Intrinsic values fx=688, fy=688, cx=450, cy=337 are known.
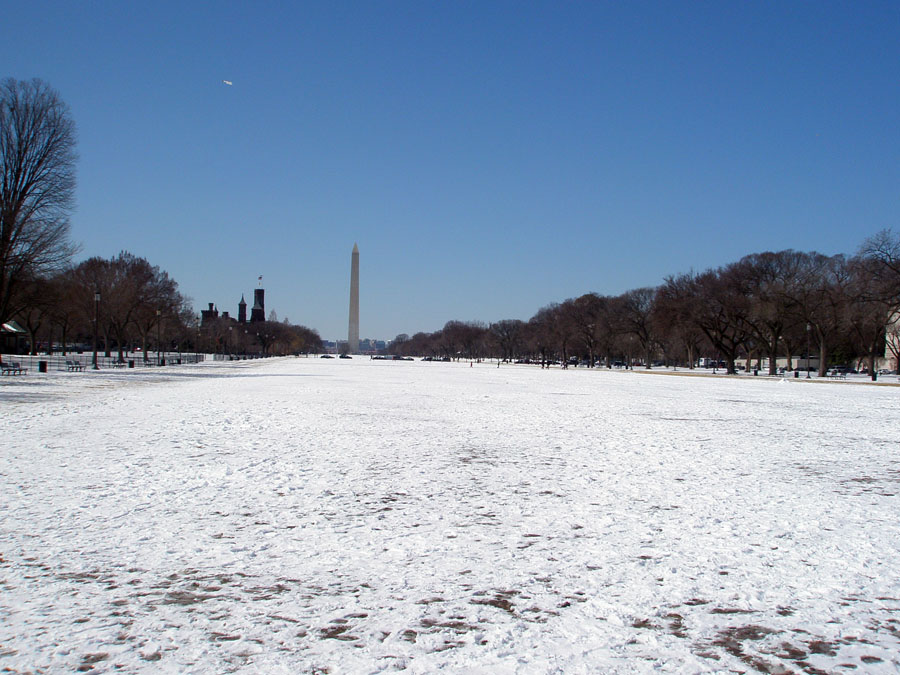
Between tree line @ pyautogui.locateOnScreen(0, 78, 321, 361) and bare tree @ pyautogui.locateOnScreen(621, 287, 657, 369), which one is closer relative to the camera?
tree line @ pyautogui.locateOnScreen(0, 78, 321, 361)

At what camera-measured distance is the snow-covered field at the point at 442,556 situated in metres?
4.42

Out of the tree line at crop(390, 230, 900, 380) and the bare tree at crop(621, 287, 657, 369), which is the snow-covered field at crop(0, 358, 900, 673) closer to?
the tree line at crop(390, 230, 900, 380)

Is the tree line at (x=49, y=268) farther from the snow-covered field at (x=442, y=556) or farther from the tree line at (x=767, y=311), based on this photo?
the tree line at (x=767, y=311)

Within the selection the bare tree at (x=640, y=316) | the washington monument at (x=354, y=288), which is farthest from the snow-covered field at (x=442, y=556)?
the washington monument at (x=354, y=288)

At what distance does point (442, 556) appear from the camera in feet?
20.7

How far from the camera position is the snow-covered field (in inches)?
174

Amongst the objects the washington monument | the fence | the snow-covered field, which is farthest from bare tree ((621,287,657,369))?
the snow-covered field

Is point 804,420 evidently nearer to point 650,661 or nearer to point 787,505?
point 787,505

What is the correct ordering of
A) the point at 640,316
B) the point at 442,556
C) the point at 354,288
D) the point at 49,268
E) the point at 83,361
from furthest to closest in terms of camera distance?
the point at 354,288 < the point at 640,316 < the point at 83,361 < the point at 49,268 < the point at 442,556

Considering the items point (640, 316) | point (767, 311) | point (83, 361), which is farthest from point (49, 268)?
point (640, 316)

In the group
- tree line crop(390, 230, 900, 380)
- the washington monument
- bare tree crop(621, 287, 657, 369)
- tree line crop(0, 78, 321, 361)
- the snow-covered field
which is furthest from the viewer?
the washington monument

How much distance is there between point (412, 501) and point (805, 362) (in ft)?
340

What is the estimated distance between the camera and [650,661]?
4.29 m

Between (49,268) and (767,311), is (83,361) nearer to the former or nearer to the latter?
(49,268)
